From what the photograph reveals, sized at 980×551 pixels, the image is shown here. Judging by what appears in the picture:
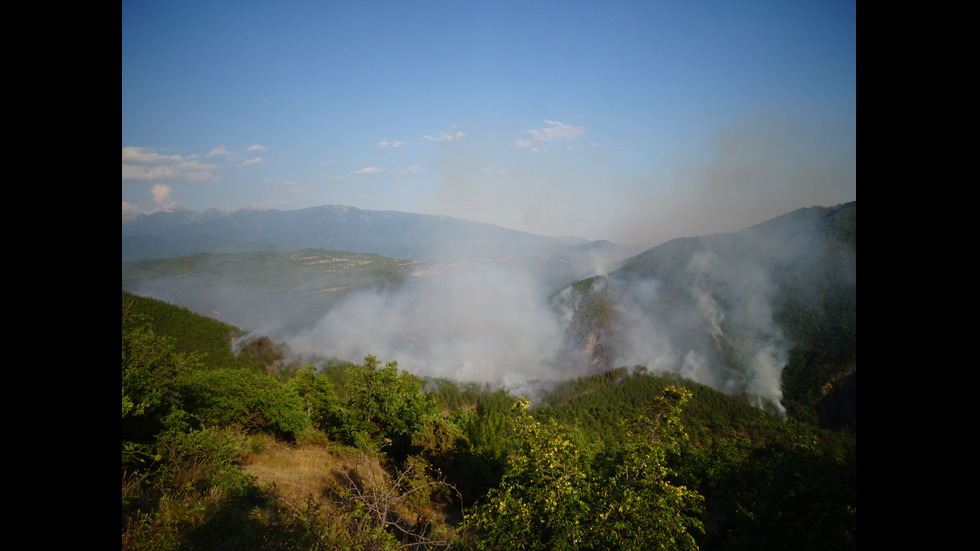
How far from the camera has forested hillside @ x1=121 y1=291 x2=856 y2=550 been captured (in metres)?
6.60

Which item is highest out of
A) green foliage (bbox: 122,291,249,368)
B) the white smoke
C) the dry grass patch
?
the dry grass patch

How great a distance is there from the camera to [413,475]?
7539mm

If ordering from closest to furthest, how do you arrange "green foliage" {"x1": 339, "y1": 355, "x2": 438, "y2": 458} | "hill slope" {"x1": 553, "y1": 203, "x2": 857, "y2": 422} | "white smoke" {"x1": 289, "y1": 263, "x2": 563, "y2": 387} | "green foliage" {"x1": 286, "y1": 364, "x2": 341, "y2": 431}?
"green foliage" {"x1": 339, "y1": 355, "x2": 438, "y2": 458}
"green foliage" {"x1": 286, "y1": 364, "x2": 341, "y2": 431}
"hill slope" {"x1": 553, "y1": 203, "x2": 857, "y2": 422}
"white smoke" {"x1": 289, "y1": 263, "x2": 563, "y2": 387}

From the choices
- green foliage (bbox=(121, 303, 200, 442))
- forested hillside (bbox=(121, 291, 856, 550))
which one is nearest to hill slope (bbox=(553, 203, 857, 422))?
forested hillside (bbox=(121, 291, 856, 550))

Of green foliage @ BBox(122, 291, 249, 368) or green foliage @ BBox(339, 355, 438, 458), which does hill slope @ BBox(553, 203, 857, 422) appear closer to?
green foliage @ BBox(339, 355, 438, 458)

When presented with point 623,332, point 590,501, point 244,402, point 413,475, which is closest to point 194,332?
point 244,402

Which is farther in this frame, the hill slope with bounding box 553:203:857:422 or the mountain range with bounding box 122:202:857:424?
the mountain range with bounding box 122:202:857:424

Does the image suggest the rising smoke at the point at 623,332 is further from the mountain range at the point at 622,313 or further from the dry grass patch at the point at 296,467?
the dry grass patch at the point at 296,467

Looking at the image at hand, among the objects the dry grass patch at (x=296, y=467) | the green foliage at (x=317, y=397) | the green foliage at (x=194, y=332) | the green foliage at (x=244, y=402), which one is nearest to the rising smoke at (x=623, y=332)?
the green foliage at (x=194, y=332)

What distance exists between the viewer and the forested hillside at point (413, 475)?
660cm

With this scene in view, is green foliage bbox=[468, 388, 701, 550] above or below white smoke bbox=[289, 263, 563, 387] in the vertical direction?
above

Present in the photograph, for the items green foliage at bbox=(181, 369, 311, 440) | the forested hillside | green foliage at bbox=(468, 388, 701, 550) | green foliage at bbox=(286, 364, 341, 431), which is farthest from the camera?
green foliage at bbox=(286, 364, 341, 431)
